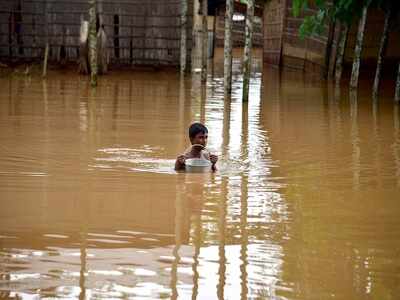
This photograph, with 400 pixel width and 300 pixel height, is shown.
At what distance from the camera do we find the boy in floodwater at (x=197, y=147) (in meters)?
8.09

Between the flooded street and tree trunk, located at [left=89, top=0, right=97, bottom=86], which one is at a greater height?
tree trunk, located at [left=89, top=0, right=97, bottom=86]

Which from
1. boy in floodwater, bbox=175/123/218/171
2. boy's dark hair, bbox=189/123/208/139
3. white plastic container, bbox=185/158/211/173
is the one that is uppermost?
boy's dark hair, bbox=189/123/208/139

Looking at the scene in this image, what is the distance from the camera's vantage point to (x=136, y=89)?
62.4 ft

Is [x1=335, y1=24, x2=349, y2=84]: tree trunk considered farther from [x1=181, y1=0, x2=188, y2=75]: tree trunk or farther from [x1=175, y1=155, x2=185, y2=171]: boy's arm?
[x1=175, y1=155, x2=185, y2=171]: boy's arm

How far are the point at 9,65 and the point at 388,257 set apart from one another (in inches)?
824

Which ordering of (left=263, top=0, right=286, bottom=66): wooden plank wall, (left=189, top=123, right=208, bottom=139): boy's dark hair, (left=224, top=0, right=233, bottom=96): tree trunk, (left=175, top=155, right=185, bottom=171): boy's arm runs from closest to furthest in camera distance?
(left=189, top=123, right=208, bottom=139): boy's dark hair → (left=175, top=155, right=185, bottom=171): boy's arm → (left=224, top=0, right=233, bottom=96): tree trunk → (left=263, top=0, right=286, bottom=66): wooden plank wall

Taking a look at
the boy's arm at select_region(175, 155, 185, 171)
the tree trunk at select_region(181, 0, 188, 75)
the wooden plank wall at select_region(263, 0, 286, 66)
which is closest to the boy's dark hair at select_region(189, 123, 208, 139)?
the boy's arm at select_region(175, 155, 185, 171)

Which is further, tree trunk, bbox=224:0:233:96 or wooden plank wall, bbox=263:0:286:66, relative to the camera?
wooden plank wall, bbox=263:0:286:66

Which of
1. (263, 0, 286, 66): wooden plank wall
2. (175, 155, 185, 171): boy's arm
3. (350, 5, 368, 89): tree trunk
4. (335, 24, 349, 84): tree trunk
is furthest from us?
(263, 0, 286, 66): wooden plank wall

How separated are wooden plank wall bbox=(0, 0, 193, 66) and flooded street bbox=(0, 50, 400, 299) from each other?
11.5 meters

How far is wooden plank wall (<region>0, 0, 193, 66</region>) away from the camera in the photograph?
82.5 ft

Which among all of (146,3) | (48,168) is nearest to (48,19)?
(146,3)

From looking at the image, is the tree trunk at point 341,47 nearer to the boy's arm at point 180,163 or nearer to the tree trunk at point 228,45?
the tree trunk at point 228,45

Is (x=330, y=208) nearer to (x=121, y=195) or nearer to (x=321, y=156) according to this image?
(x=121, y=195)
